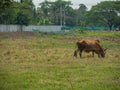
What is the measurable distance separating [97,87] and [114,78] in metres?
1.84

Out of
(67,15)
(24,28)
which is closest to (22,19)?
(24,28)

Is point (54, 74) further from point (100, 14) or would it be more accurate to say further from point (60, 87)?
point (100, 14)

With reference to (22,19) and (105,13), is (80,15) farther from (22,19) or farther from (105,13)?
(22,19)

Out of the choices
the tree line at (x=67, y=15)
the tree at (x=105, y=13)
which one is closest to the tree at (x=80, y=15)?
the tree line at (x=67, y=15)

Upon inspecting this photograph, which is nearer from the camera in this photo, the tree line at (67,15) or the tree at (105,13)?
the tree line at (67,15)

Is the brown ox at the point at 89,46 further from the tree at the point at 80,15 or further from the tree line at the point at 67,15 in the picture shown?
the tree at the point at 80,15

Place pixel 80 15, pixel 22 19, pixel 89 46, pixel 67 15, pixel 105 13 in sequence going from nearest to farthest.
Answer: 1. pixel 89 46
2. pixel 22 19
3. pixel 105 13
4. pixel 67 15
5. pixel 80 15

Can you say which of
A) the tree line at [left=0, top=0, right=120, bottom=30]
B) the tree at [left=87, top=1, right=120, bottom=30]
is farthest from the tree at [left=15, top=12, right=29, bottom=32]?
the tree at [left=87, top=1, right=120, bottom=30]

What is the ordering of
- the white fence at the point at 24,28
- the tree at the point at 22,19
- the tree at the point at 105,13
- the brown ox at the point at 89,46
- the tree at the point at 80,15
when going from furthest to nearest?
the tree at the point at 80,15 → the tree at the point at 105,13 → the tree at the point at 22,19 → the white fence at the point at 24,28 → the brown ox at the point at 89,46

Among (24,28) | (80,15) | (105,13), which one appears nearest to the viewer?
(24,28)

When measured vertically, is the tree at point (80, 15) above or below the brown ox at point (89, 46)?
below

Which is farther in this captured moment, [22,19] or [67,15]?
[67,15]

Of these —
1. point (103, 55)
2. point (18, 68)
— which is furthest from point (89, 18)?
point (18, 68)

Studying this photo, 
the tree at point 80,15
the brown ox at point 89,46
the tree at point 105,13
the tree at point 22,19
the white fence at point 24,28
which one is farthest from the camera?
the tree at point 80,15
